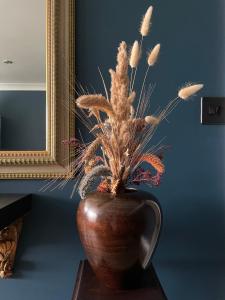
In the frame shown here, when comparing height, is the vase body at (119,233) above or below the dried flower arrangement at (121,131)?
below

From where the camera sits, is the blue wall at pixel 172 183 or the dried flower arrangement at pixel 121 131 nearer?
the dried flower arrangement at pixel 121 131

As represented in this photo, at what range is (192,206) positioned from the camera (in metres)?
1.16

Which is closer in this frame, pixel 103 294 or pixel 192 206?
pixel 103 294

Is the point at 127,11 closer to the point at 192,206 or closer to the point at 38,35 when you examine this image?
the point at 38,35

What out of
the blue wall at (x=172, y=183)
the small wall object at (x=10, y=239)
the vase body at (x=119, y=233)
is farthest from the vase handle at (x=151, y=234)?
the small wall object at (x=10, y=239)

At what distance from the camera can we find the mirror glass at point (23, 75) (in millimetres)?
1096

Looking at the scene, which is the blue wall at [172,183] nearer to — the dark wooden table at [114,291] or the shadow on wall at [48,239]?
the shadow on wall at [48,239]

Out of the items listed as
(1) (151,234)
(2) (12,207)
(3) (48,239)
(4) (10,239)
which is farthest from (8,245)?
(1) (151,234)

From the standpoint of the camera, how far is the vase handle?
83cm

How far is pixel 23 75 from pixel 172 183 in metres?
0.64

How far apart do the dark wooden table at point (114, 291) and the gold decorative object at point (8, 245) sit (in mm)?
317

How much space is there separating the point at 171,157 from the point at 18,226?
23.1 inches

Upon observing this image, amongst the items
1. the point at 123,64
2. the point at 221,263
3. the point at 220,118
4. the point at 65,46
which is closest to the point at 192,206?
the point at 221,263

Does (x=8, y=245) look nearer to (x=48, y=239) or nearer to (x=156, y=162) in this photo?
(x=48, y=239)
